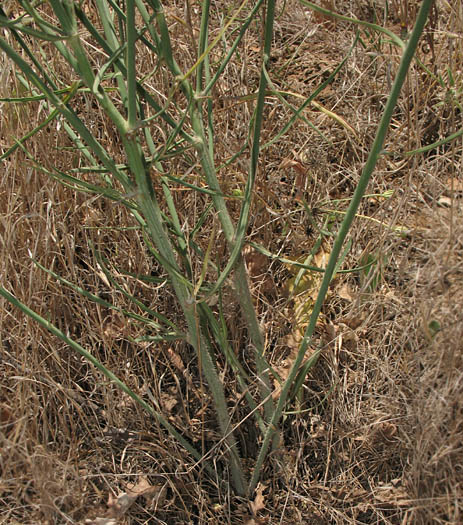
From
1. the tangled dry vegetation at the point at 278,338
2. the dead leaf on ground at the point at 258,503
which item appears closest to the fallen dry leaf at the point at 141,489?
the tangled dry vegetation at the point at 278,338

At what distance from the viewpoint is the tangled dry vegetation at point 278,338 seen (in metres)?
1.25

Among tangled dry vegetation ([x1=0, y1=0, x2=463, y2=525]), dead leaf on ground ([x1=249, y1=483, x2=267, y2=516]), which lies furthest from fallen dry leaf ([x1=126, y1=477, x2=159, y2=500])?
dead leaf on ground ([x1=249, y1=483, x2=267, y2=516])

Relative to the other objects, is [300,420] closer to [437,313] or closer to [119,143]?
[437,313]

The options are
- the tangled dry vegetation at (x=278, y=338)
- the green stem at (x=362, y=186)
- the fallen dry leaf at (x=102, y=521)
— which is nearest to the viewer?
the green stem at (x=362, y=186)

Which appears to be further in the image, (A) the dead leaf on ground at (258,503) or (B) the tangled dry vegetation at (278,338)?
(A) the dead leaf on ground at (258,503)

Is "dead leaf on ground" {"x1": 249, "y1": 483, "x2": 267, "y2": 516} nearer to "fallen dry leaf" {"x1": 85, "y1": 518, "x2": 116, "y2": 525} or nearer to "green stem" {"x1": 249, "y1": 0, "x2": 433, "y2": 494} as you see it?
"green stem" {"x1": 249, "y1": 0, "x2": 433, "y2": 494}

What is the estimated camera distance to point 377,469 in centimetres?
144

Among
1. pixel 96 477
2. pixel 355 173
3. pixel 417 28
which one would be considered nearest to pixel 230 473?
pixel 96 477

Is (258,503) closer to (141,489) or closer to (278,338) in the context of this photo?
(141,489)

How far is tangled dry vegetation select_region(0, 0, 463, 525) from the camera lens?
1251mm

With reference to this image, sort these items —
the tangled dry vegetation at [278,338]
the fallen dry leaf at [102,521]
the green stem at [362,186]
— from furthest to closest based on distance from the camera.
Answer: the fallen dry leaf at [102,521], the tangled dry vegetation at [278,338], the green stem at [362,186]

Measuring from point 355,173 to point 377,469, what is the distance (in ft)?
2.52

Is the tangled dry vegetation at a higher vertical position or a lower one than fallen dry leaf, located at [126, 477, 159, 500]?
higher

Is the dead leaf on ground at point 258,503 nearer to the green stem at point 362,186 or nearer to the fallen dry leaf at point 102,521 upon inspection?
the green stem at point 362,186
